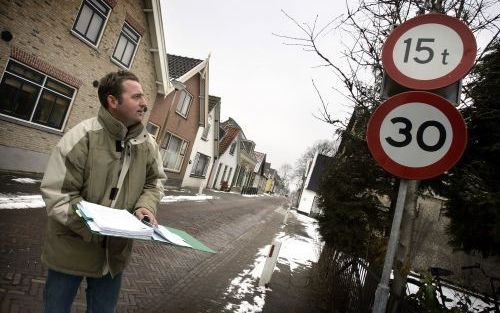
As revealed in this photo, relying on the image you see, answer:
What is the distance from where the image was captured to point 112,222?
1.94 m

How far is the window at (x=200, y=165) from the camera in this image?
87.3ft

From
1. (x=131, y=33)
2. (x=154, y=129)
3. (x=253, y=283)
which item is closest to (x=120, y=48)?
(x=131, y=33)

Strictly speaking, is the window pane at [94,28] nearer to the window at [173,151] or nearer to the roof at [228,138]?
the window at [173,151]

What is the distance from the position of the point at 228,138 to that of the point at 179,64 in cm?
1310

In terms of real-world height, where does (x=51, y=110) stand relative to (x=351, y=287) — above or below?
above

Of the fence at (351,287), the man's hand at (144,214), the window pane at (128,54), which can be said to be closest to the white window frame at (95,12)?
the window pane at (128,54)

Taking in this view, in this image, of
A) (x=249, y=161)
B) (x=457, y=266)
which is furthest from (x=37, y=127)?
(x=249, y=161)

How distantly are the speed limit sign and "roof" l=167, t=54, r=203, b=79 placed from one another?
18.9 m

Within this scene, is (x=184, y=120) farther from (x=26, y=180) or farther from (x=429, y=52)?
(x=429, y=52)

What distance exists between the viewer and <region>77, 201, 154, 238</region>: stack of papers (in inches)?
71.7

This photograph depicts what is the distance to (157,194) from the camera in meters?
2.59

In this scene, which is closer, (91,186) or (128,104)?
(91,186)

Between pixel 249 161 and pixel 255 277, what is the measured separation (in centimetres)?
4053

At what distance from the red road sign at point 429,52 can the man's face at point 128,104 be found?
1957 mm
